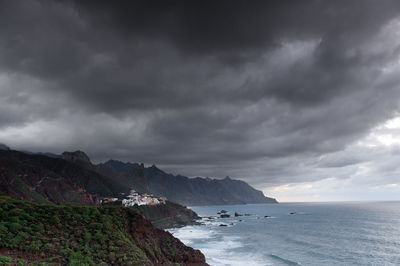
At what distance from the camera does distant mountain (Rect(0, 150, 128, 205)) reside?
9250 centimetres

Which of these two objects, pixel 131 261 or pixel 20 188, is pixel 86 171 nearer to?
pixel 20 188

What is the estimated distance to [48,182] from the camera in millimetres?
113500

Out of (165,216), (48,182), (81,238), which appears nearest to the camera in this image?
(81,238)

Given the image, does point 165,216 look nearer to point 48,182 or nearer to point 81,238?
point 48,182

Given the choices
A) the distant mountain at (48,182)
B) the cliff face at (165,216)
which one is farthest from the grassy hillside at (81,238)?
the cliff face at (165,216)

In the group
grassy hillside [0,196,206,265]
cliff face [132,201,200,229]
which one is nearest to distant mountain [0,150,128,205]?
cliff face [132,201,200,229]

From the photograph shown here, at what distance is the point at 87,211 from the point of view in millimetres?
37938

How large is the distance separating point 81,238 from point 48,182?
97935 mm

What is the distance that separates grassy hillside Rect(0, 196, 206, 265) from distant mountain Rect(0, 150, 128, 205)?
6360 centimetres

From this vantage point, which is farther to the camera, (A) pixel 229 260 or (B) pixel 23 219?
(A) pixel 229 260

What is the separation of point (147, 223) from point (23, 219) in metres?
17.4

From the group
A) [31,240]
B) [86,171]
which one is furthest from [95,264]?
[86,171]

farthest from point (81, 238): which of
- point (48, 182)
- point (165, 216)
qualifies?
point (165, 216)

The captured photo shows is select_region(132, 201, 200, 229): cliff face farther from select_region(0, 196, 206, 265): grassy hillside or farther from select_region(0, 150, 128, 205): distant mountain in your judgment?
select_region(0, 196, 206, 265): grassy hillside
